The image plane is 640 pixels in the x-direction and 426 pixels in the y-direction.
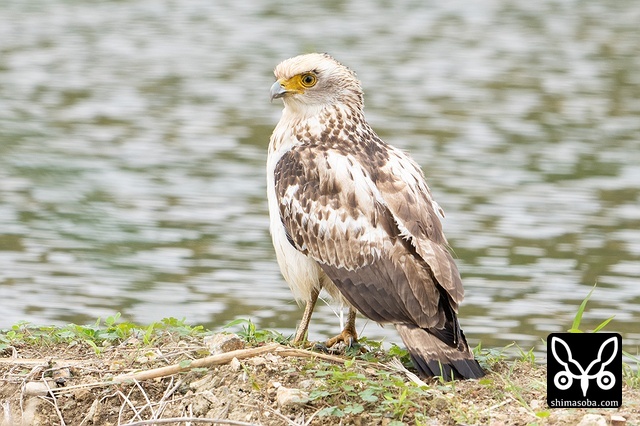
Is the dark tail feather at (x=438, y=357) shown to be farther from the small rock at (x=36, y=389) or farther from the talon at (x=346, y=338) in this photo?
the small rock at (x=36, y=389)

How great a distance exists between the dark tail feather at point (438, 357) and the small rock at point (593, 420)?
80cm

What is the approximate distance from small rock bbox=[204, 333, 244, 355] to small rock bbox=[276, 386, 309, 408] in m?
0.64

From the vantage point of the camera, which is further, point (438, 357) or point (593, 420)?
point (438, 357)

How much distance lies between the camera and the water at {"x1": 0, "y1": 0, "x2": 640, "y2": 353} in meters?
10.4

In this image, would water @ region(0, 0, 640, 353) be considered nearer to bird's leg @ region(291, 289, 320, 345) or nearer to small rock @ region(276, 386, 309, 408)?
bird's leg @ region(291, 289, 320, 345)

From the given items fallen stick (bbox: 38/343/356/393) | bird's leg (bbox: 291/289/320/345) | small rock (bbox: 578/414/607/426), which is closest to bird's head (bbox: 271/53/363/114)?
bird's leg (bbox: 291/289/320/345)

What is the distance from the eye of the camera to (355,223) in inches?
278

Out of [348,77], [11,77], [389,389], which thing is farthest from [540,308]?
[11,77]

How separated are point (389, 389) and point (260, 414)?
62cm

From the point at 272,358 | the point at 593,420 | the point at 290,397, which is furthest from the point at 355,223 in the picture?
the point at 593,420

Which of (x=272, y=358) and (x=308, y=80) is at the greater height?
(x=308, y=80)

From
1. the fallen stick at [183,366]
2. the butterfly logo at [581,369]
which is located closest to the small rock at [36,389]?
the fallen stick at [183,366]

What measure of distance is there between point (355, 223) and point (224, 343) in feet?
3.00

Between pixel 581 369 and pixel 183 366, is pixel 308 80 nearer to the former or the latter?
pixel 183 366
